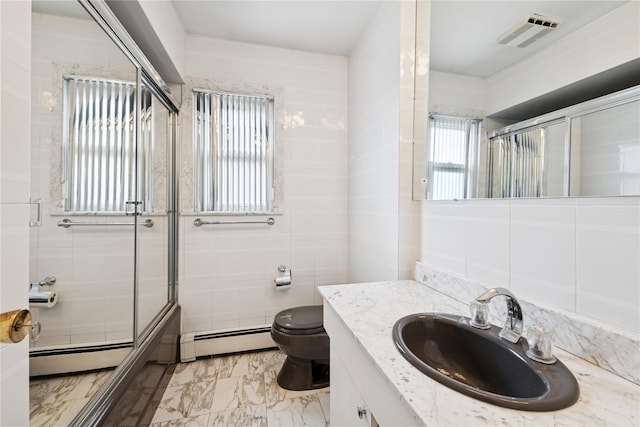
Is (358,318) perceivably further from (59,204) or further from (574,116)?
(59,204)

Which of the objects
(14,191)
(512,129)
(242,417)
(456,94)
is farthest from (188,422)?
(456,94)

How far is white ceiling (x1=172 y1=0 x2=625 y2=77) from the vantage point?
2.87 feet

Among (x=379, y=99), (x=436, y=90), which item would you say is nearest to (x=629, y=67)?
(x=436, y=90)

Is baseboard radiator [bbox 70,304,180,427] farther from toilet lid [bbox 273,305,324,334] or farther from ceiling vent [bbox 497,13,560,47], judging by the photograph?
ceiling vent [bbox 497,13,560,47]

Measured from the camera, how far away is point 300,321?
66.2 inches

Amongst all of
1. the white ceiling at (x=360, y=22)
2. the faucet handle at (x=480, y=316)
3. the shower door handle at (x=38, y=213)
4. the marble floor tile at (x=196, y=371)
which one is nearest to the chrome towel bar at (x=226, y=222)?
the marble floor tile at (x=196, y=371)

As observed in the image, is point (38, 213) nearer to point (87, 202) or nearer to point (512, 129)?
point (87, 202)

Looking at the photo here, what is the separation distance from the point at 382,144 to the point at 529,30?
0.84 m

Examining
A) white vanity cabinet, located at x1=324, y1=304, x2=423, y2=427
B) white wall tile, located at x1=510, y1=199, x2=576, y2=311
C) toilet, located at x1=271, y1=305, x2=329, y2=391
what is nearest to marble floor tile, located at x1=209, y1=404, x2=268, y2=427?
toilet, located at x1=271, y1=305, x2=329, y2=391

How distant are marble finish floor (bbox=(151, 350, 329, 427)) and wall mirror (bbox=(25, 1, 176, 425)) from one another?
473mm

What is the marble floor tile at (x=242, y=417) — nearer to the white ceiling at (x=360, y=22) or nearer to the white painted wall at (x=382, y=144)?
the white painted wall at (x=382, y=144)

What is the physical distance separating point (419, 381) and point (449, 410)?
9cm

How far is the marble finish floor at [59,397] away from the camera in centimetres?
79

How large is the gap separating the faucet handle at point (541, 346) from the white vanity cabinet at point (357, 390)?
0.39 meters
